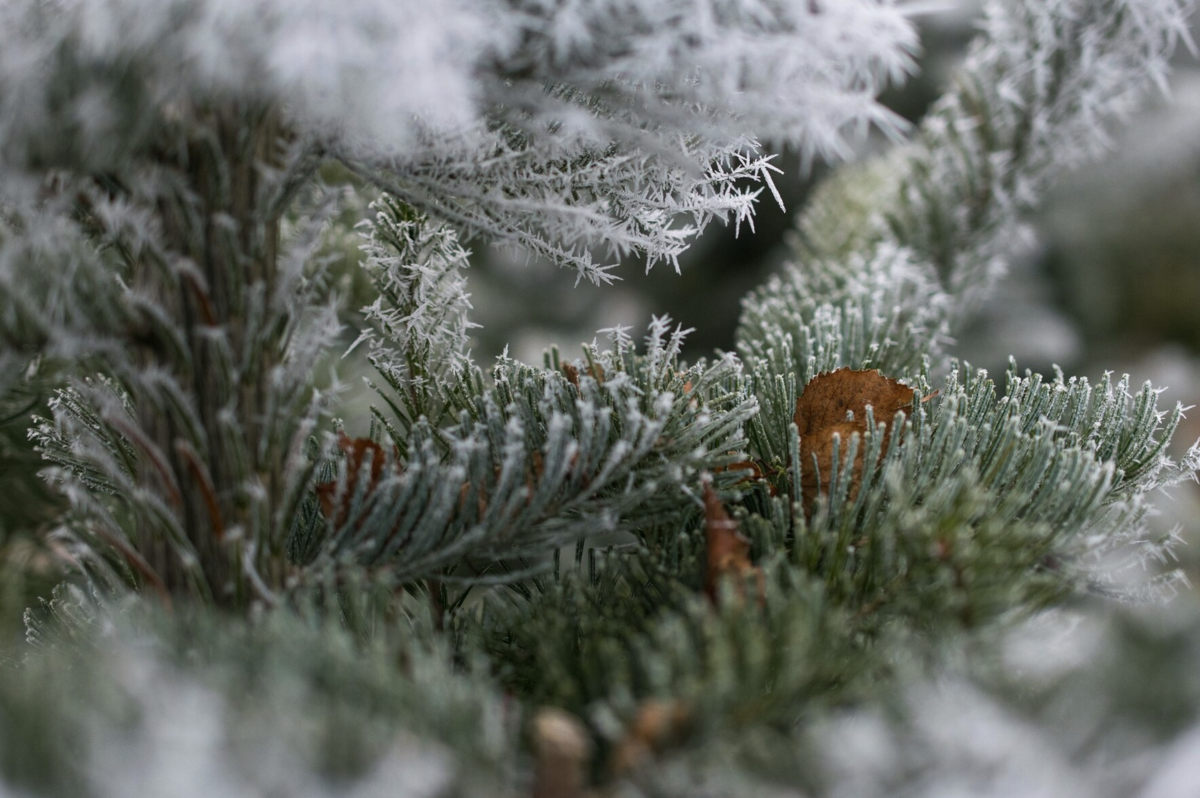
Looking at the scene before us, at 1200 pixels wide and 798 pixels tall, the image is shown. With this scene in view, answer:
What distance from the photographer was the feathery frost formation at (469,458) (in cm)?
19

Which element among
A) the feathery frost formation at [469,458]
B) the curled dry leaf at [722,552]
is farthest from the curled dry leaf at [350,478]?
the curled dry leaf at [722,552]

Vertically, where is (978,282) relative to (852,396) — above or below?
above

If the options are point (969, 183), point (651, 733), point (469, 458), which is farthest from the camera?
point (969, 183)

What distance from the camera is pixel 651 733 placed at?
0.20m

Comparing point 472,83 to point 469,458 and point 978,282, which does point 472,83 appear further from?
point 978,282

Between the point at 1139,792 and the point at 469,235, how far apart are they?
25 centimetres

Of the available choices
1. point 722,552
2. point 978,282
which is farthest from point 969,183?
point 722,552

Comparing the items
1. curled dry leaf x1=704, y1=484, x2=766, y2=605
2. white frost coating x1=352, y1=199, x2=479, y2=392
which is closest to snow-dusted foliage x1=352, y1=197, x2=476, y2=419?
white frost coating x1=352, y1=199, x2=479, y2=392

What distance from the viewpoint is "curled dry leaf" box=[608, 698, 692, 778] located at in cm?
19

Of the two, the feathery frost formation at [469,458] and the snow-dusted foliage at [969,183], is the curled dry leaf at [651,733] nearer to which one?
the feathery frost formation at [469,458]

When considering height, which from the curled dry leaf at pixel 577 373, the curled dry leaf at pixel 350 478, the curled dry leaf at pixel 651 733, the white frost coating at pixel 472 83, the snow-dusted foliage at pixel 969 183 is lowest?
the curled dry leaf at pixel 651 733

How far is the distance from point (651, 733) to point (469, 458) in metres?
0.13

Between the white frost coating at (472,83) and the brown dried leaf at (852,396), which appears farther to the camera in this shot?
the brown dried leaf at (852,396)

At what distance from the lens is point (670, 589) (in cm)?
29
